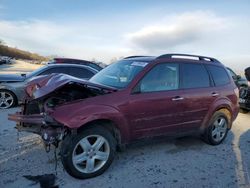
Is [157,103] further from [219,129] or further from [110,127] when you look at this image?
[219,129]

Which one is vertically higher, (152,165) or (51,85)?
(51,85)

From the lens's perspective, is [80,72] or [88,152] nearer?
[88,152]

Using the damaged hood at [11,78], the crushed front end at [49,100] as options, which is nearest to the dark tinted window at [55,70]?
the damaged hood at [11,78]

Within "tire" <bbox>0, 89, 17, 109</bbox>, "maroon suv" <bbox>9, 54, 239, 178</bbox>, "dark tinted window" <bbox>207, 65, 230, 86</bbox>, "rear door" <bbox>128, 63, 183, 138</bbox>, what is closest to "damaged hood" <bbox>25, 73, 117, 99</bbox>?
"maroon suv" <bbox>9, 54, 239, 178</bbox>

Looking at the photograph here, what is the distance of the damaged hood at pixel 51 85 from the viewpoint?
4.00 metres

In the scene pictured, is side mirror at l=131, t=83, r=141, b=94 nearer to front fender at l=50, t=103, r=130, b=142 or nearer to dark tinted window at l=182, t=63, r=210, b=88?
front fender at l=50, t=103, r=130, b=142

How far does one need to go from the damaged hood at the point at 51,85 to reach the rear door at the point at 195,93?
58.2 inches

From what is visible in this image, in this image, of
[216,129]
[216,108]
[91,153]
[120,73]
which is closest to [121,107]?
[91,153]

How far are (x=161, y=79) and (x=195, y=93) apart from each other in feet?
2.66

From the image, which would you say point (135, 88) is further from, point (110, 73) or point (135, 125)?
point (110, 73)

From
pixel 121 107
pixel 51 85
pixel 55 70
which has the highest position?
pixel 55 70

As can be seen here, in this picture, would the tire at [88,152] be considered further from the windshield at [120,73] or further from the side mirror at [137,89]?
the windshield at [120,73]

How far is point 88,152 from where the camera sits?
3.94m

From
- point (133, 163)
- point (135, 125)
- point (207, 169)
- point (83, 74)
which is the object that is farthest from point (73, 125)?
point (83, 74)
